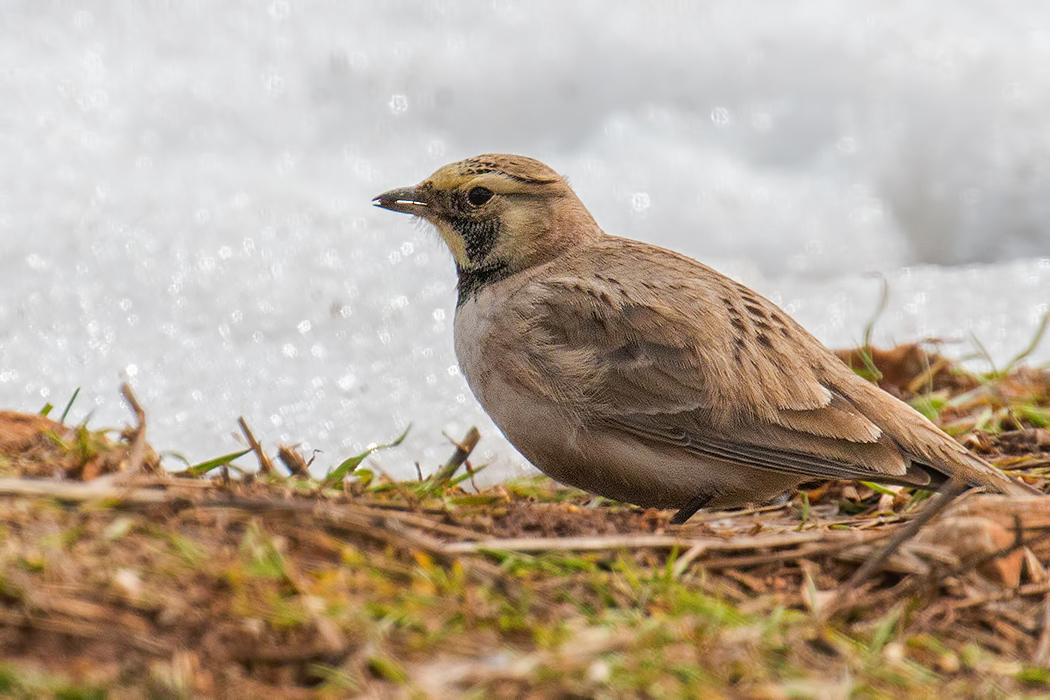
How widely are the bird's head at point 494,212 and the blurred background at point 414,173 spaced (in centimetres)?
172

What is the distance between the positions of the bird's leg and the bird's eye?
1395 mm

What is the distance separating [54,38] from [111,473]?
7077 mm

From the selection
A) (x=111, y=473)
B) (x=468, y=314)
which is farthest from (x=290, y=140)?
(x=111, y=473)

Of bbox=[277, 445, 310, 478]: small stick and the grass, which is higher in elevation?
bbox=[277, 445, 310, 478]: small stick

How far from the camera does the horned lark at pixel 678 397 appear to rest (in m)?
4.20

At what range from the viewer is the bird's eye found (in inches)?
193

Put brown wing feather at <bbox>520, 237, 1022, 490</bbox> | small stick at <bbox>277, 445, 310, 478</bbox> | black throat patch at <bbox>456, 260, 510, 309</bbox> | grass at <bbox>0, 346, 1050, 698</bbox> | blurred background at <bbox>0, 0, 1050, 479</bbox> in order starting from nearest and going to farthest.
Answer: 1. grass at <bbox>0, 346, 1050, 698</bbox>
2. small stick at <bbox>277, 445, 310, 478</bbox>
3. brown wing feather at <bbox>520, 237, 1022, 490</bbox>
4. black throat patch at <bbox>456, 260, 510, 309</bbox>
5. blurred background at <bbox>0, 0, 1050, 479</bbox>

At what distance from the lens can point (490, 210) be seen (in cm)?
491

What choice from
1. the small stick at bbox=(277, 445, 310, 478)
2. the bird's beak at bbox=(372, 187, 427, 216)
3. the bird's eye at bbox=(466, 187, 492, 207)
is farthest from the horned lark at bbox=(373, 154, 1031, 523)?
the small stick at bbox=(277, 445, 310, 478)

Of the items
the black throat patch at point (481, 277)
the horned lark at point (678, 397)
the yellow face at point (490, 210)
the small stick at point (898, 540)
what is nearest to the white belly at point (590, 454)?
the horned lark at point (678, 397)

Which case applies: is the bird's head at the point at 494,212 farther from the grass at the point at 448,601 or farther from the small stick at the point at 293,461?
the grass at the point at 448,601

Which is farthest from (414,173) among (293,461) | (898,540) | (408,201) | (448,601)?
(448,601)

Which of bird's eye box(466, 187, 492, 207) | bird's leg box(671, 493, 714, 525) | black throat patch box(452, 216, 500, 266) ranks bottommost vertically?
bird's leg box(671, 493, 714, 525)

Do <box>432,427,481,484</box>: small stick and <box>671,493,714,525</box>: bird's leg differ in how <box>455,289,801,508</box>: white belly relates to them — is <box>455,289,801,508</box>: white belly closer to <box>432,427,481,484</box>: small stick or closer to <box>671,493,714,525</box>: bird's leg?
<box>671,493,714,525</box>: bird's leg
